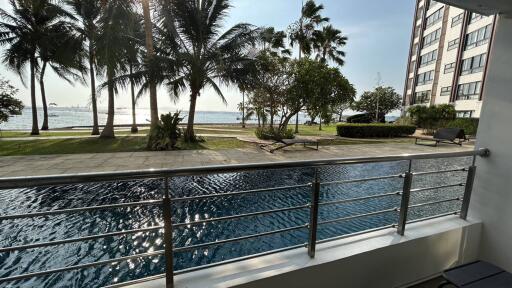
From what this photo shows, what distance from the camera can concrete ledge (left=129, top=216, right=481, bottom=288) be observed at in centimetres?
171

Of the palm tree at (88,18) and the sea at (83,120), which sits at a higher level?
the palm tree at (88,18)

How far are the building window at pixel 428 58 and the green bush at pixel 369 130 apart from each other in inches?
813

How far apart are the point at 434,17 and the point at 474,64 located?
11.3 m

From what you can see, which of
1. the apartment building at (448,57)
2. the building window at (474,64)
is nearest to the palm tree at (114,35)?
the apartment building at (448,57)

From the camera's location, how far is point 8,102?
15531mm

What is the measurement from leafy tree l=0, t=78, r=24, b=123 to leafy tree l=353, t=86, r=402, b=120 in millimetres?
44783

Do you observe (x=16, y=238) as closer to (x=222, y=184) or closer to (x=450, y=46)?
(x=222, y=184)

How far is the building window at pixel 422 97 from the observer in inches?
1322

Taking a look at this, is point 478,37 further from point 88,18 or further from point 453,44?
point 88,18

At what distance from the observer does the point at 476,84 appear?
25719 mm

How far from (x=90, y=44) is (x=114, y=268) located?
44.1 ft

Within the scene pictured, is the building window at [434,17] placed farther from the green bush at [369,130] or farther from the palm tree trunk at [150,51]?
the palm tree trunk at [150,51]

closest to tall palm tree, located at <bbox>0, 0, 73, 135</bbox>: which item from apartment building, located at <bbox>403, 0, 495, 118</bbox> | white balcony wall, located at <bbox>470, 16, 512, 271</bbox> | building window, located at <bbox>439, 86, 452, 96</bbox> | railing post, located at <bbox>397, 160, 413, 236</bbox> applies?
railing post, located at <bbox>397, 160, 413, 236</bbox>

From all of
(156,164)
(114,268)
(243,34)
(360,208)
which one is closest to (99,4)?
(243,34)
